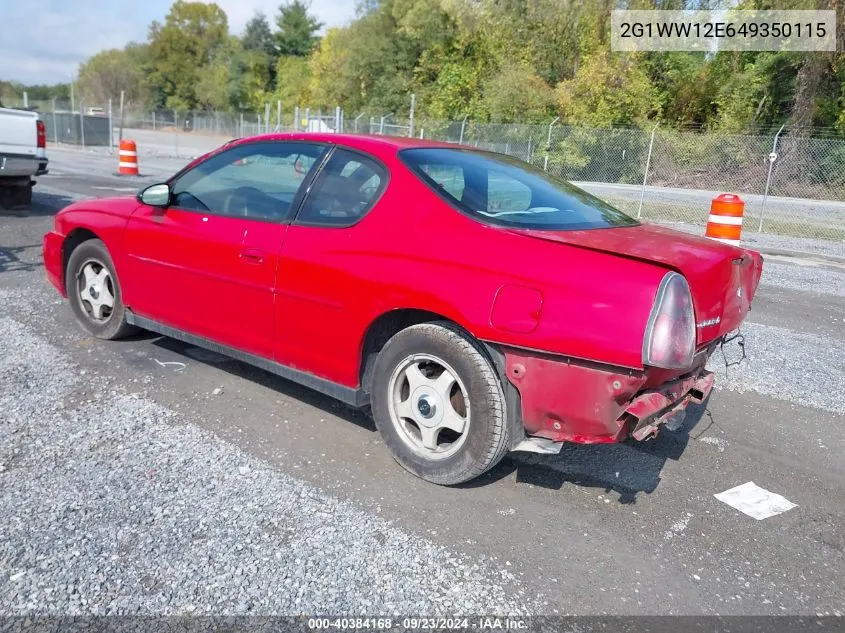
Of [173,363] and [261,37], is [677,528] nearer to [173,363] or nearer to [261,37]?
[173,363]

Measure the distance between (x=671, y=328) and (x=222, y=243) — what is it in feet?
8.10

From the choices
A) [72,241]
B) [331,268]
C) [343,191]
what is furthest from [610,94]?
[331,268]

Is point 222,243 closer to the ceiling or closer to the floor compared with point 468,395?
closer to the ceiling

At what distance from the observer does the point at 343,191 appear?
11.9 feet

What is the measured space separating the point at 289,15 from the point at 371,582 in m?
76.6

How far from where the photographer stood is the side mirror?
14.1ft

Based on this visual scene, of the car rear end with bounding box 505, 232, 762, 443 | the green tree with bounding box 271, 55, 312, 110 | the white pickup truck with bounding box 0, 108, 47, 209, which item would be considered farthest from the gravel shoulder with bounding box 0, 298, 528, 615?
the green tree with bounding box 271, 55, 312, 110

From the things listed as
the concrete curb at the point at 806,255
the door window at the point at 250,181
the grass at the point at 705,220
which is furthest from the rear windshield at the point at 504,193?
the grass at the point at 705,220

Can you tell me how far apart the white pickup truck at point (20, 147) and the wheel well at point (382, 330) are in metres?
8.42

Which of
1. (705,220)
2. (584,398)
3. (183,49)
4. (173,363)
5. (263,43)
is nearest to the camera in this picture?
(584,398)

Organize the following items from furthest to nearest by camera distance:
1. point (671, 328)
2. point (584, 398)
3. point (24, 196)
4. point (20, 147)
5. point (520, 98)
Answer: point (520, 98)
point (24, 196)
point (20, 147)
point (584, 398)
point (671, 328)

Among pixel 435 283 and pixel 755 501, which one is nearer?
pixel 435 283

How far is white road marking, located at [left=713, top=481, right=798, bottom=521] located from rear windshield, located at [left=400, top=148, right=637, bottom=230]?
1484 millimetres

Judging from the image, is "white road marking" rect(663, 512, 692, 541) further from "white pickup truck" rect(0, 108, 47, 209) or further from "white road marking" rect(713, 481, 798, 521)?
"white pickup truck" rect(0, 108, 47, 209)
